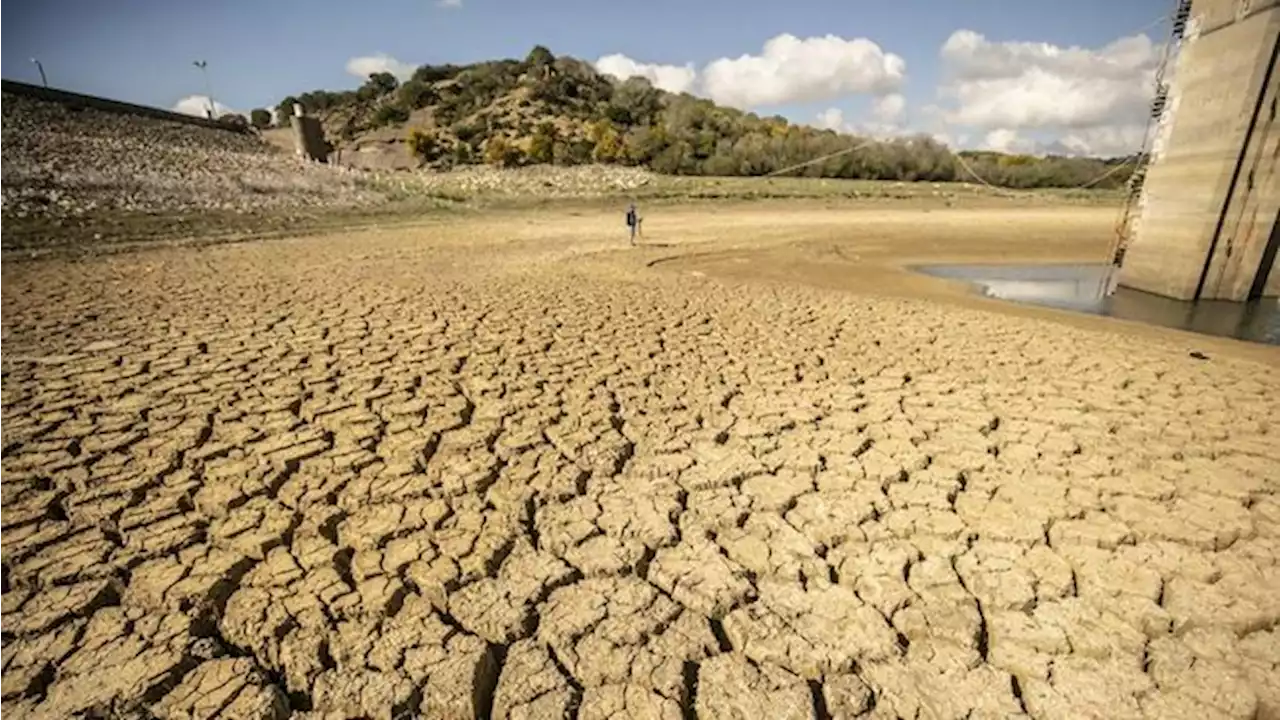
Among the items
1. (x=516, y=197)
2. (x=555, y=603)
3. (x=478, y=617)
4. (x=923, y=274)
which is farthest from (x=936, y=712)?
(x=516, y=197)

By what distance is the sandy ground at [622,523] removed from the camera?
75.5 inches

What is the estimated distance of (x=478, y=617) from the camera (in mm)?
2139

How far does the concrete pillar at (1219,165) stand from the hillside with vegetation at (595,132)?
2730cm

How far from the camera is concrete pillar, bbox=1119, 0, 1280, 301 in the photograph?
8.02 meters

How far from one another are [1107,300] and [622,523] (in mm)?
10492

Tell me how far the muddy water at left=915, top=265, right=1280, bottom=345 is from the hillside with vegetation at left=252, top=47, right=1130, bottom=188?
25.2 metres

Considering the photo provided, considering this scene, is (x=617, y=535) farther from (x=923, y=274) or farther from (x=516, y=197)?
(x=516, y=197)

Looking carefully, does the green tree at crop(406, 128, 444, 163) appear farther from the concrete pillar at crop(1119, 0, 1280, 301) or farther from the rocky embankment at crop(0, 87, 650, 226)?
the concrete pillar at crop(1119, 0, 1280, 301)

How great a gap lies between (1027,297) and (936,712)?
9.63 metres

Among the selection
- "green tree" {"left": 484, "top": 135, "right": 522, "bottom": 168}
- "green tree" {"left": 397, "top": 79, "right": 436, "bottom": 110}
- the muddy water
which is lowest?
the muddy water

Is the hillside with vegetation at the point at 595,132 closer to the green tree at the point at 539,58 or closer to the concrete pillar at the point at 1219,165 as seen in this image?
the green tree at the point at 539,58

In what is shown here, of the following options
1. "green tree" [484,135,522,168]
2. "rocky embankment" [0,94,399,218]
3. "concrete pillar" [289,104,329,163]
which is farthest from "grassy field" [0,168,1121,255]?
"concrete pillar" [289,104,329,163]

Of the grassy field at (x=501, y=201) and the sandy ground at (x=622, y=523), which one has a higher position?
the grassy field at (x=501, y=201)

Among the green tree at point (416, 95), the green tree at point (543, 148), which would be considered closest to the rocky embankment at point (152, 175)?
the green tree at point (543, 148)
